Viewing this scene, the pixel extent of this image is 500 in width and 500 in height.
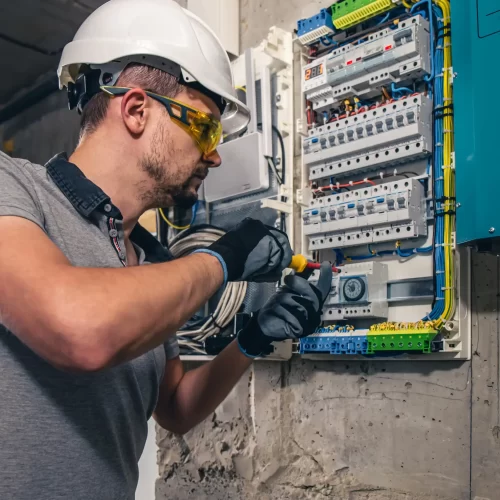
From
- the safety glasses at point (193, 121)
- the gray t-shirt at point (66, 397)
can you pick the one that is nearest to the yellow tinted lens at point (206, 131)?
the safety glasses at point (193, 121)

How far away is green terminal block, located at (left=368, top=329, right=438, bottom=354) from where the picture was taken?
1455mm

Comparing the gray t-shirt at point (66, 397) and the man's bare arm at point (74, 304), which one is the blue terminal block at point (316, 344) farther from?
the man's bare arm at point (74, 304)

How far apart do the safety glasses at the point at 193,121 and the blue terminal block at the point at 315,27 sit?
0.66 metres

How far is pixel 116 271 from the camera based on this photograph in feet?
2.89

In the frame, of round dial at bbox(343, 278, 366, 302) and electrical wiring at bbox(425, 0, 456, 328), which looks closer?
electrical wiring at bbox(425, 0, 456, 328)

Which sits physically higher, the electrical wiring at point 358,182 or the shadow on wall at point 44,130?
the shadow on wall at point 44,130

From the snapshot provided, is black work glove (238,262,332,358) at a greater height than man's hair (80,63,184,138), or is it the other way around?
Result: man's hair (80,63,184,138)

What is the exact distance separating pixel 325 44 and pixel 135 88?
2.77 ft

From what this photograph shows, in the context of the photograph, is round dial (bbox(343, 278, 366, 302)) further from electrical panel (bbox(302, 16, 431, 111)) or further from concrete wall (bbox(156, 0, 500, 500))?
electrical panel (bbox(302, 16, 431, 111))

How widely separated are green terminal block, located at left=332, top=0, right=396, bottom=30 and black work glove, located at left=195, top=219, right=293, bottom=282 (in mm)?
778

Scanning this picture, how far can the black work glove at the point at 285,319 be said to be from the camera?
142 cm

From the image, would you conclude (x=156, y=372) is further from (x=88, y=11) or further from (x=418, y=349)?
(x=88, y=11)

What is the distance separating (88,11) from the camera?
289cm

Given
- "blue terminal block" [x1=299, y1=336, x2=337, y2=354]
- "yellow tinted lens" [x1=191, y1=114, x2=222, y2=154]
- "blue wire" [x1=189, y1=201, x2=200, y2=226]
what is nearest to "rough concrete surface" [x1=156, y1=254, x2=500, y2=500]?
"blue terminal block" [x1=299, y1=336, x2=337, y2=354]
